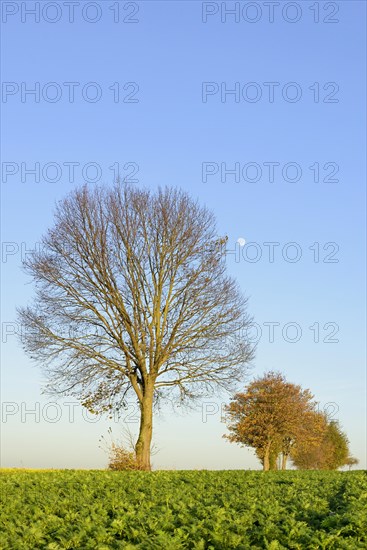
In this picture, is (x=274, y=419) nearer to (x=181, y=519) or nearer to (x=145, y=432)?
(x=145, y=432)

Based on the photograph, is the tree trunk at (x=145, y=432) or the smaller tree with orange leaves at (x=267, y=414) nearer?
the tree trunk at (x=145, y=432)

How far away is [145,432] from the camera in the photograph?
31.1 metres

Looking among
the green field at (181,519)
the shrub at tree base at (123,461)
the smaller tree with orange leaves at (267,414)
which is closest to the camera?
the green field at (181,519)

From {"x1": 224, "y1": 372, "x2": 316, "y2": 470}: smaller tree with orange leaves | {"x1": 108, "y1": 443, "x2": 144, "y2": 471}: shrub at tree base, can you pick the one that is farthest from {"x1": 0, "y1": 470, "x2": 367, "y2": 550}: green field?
{"x1": 224, "y1": 372, "x2": 316, "y2": 470}: smaller tree with orange leaves

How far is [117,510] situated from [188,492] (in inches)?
140

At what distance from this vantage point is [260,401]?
61125 mm

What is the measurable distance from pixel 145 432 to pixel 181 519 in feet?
68.5

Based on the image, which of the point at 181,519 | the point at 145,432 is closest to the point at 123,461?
the point at 145,432

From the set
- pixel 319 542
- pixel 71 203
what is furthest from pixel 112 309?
pixel 319 542

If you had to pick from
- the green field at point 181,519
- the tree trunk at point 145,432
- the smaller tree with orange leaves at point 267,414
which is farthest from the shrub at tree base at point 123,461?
the smaller tree with orange leaves at point 267,414

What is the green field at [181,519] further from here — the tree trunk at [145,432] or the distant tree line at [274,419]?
the distant tree line at [274,419]

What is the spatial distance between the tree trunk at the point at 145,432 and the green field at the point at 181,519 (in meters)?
14.2

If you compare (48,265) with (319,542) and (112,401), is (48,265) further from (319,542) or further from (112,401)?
(319,542)

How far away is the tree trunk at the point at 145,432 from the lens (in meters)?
30.7
